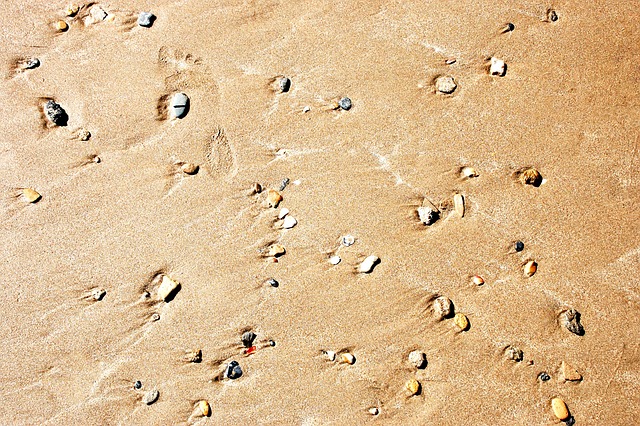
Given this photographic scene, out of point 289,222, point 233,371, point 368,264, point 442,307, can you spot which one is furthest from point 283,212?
point 442,307

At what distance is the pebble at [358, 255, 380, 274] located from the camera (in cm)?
317

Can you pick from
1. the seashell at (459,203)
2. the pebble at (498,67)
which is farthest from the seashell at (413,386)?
the pebble at (498,67)

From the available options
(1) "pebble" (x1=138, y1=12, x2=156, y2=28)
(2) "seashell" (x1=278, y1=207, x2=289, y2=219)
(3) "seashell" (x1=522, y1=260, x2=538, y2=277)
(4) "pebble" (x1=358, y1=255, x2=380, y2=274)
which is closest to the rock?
(3) "seashell" (x1=522, y1=260, x2=538, y2=277)

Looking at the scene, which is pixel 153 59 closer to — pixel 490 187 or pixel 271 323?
pixel 271 323

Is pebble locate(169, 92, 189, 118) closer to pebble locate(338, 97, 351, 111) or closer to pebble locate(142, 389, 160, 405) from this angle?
pebble locate(338, 97, 351, 111)

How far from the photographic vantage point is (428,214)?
125 inches

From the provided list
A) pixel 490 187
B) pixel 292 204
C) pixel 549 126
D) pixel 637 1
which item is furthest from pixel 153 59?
pixel 637 1

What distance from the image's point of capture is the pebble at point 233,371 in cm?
316

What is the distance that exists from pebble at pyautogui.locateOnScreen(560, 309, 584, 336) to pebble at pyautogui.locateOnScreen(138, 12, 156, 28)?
347 cm

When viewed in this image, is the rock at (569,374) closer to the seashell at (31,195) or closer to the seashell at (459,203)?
the seashell at (459,203)

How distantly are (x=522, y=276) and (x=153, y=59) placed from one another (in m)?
2.95

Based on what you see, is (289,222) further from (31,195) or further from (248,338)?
(31,195)

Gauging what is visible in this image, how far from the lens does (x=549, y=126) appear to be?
10.6ft

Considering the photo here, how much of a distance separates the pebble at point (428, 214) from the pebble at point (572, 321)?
1.06m
